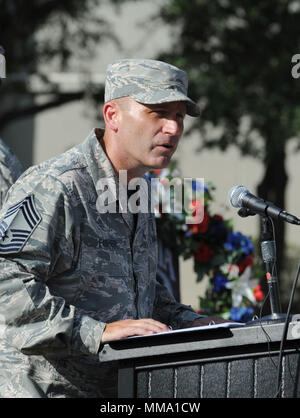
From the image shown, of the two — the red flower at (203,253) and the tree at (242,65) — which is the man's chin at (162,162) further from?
the tree at (242,65)

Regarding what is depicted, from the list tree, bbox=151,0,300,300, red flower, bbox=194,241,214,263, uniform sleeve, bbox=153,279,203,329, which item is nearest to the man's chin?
uniform sleeve, bbox=153,279,203,329

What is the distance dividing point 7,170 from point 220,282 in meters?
1.97

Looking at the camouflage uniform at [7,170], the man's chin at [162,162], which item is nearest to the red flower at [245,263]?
the camouflage uniform at [7,170]

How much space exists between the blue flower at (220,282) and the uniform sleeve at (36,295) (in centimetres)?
293

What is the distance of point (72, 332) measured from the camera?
9.44 feet

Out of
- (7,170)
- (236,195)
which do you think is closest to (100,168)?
(236,195)

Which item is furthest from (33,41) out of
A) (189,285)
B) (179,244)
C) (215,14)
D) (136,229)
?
(136,229)

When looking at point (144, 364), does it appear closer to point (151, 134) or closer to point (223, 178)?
point (151, 134)

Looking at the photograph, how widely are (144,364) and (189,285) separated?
7.57 m

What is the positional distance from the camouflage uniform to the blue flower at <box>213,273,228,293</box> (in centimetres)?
186

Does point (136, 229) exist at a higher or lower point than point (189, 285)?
higher

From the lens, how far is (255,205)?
2865mm

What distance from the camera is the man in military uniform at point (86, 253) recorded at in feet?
9.43

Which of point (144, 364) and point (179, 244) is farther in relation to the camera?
point (179, 244)
